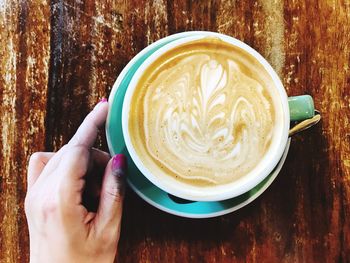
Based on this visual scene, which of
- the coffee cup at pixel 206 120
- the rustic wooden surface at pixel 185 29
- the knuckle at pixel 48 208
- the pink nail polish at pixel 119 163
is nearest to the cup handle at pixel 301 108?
the coffee cup at pixel 206 120

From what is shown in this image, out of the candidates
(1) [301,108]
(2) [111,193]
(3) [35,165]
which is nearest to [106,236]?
(2) [111,193]

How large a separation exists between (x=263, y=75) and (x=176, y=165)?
0.21 meters

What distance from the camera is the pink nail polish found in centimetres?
86

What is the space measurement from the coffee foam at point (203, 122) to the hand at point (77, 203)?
8 centimetres

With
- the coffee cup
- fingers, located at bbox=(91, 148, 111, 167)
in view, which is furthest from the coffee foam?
fingers, located at bbox=(91, 148, 111, 167)

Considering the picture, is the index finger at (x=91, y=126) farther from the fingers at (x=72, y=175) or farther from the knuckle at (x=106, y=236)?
the knuckle at (x=106, y=236)

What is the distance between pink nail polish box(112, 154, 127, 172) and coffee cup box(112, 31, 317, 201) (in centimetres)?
5

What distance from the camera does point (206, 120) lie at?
84 centimetres

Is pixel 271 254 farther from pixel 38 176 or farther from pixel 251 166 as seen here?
pixel 38 176

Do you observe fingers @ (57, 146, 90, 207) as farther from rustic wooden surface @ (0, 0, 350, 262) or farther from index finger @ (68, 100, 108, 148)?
rustic wooden surface @ (0, 0, 350, 262)

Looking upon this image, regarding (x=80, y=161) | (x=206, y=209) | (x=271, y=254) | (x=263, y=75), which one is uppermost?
(x=263, y=75)

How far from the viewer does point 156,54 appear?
2.74 feet

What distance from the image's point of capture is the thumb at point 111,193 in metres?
0.86

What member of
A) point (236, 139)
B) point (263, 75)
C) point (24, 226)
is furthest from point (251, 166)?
point (24, 226)
